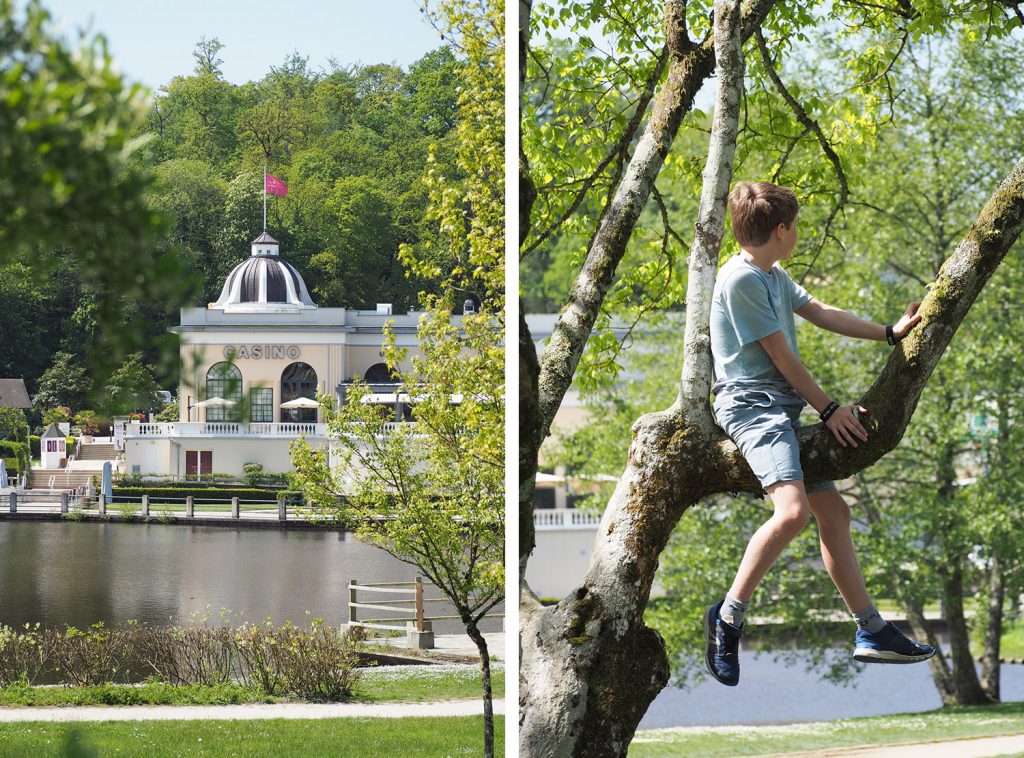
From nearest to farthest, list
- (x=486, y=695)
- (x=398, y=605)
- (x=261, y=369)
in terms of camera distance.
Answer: (x=261, y=369) → (x=398, y=605) → (x=486, y=695)

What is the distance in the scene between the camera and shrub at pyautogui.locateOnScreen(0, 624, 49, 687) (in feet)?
9.60

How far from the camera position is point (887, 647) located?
6.64ft

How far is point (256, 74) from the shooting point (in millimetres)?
3342

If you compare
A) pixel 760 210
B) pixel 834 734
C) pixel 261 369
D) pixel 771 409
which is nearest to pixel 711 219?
pixel 760 210

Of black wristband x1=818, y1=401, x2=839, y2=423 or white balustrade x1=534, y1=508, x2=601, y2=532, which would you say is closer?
black wristband x1=818, y1=401, x2=839, y2=423

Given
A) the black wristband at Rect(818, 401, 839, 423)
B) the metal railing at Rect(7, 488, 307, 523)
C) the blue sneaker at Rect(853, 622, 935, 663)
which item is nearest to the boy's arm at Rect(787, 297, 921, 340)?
the black wristband at Rect(818, 401, 839, 423)

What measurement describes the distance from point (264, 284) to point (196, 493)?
58 centimetres

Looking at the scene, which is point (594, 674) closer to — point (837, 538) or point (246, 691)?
point (837, 538)

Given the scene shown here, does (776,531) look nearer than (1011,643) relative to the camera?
Yes

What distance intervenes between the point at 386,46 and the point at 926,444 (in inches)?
256

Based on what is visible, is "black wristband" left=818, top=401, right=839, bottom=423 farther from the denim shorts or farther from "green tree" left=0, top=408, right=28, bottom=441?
"green tree" left=0, top=408, right=28, bottom=441

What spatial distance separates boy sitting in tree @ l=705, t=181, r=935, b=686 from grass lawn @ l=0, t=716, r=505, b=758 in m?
1.59

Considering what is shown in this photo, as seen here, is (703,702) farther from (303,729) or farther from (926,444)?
(303,729)

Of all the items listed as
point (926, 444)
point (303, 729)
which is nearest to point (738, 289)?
point (303, 729)
